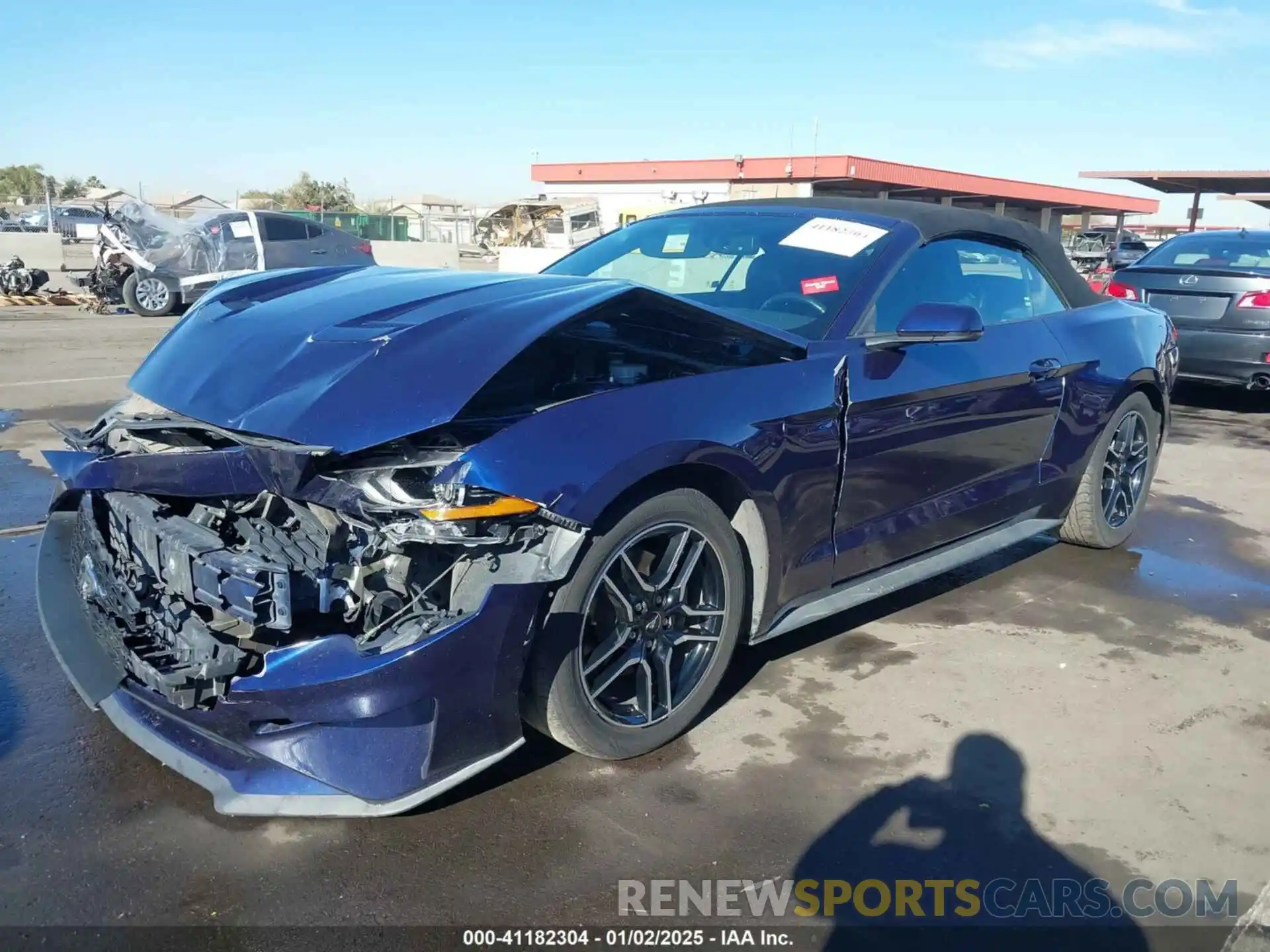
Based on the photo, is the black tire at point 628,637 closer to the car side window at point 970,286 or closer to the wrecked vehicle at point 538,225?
the car side window at point 970,286

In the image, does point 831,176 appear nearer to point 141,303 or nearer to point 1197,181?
point 1197,181

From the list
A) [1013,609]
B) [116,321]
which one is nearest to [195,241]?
[116,321]

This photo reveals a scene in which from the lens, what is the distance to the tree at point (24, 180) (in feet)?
184

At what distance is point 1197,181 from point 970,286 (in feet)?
101

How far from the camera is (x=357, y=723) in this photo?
228 cm

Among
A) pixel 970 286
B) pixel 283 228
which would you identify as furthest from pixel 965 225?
pixel 283 228

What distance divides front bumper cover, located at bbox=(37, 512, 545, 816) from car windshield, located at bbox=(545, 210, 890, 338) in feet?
5.30

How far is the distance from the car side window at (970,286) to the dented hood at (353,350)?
3.68 ft

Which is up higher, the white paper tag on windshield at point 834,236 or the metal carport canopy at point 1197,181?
the metal carport canopy at point 1197,181

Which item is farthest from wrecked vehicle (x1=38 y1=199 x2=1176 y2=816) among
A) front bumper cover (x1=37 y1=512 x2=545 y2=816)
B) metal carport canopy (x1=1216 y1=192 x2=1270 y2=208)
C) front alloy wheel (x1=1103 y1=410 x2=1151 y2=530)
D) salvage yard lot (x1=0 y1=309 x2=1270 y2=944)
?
metal carport canopy (x1=1216 y1=192 x2=1270 y2=208)

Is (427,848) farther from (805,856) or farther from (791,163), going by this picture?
(791,163)

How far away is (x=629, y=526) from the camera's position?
2.66m

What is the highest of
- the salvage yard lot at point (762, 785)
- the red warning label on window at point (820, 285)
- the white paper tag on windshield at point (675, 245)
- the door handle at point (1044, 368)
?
the white paper tag on windshield at point (675, 245)

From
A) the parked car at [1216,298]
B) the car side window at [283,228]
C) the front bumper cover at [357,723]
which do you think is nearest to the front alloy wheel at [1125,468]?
the front bumper cover at [357,723]
